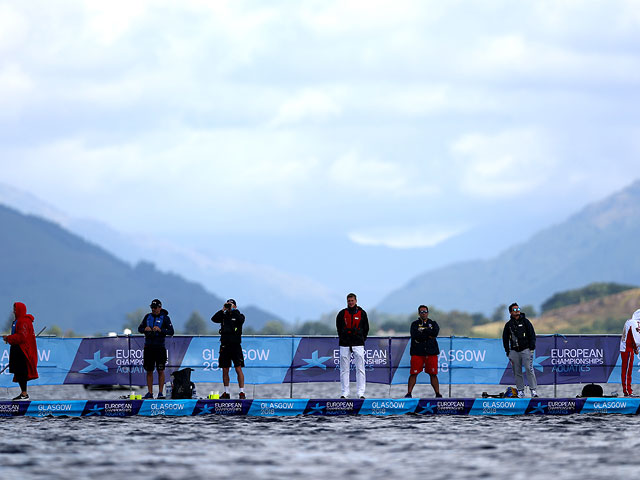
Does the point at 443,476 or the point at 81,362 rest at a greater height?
the point at 81,362

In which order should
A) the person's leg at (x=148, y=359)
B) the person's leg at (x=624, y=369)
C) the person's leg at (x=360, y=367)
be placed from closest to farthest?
the person's leg at (x=360, y=367)
the person's leg at (x=148, y=359)
the person's leg at (x=624, y=369)

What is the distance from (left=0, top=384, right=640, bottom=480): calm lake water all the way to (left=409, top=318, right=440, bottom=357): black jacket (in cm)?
144

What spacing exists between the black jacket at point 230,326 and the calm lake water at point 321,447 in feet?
5.42

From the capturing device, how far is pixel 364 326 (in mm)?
22516

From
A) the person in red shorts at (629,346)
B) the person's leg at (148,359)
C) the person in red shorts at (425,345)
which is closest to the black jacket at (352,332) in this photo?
the person in red shorts at (425,345)

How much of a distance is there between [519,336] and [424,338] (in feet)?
6.63

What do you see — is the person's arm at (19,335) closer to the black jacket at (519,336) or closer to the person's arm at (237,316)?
the person's arm at (237,316)

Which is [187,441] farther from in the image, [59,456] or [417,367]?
[417,367]

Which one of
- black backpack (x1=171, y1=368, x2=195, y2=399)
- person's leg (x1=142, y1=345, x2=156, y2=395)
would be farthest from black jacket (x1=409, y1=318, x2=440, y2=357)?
person's leg (x1=142, y1=345, x2=156, y2=395)

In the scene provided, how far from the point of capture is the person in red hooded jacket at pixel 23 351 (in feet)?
73.7

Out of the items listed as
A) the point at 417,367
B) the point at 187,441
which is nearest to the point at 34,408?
the point at 187,441

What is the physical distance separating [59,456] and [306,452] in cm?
363

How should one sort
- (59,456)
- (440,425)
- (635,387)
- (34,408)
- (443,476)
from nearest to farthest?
(443,476) < (59,456) < (440,425) < (34,408) < (635,387)

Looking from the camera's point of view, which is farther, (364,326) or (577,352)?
(577,352)
